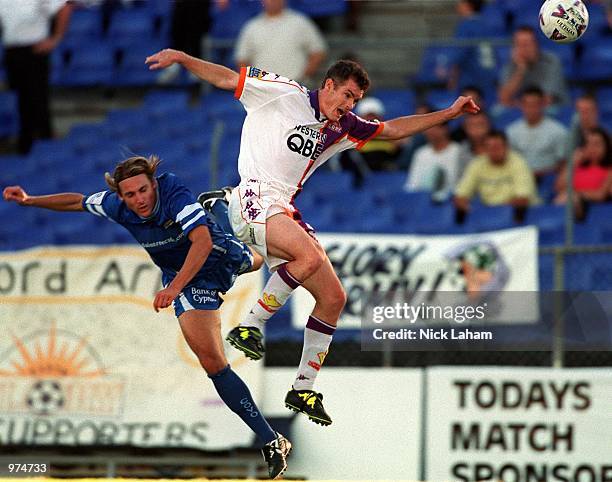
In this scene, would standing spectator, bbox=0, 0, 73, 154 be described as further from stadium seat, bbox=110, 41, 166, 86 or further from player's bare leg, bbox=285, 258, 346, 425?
player's bare leg, bbox=285, 258, 346, 425

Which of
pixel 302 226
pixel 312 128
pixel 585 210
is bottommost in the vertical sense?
pixel 302 226

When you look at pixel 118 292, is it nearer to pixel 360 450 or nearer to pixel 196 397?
pixel 196 397

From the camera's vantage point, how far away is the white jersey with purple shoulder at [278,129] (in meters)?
10.2

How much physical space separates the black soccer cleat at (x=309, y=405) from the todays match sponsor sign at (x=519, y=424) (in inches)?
114

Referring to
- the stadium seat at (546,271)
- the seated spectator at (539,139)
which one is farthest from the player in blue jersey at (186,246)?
the seated spectator at (539,139)

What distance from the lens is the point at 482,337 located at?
12.9 m

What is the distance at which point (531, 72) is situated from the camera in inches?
604

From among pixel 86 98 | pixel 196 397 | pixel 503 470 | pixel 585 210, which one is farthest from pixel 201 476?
pixel 86 98

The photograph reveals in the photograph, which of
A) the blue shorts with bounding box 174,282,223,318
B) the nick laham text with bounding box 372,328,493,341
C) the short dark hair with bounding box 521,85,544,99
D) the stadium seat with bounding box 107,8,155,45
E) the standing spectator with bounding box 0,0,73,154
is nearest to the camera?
the blue shorts with bounding box 174,282,223,318

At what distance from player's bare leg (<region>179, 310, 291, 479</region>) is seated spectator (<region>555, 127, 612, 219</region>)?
4721 millimetres

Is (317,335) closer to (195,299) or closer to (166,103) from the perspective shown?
(195,299)

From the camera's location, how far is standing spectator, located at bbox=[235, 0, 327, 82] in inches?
625

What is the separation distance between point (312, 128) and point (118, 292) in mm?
3971

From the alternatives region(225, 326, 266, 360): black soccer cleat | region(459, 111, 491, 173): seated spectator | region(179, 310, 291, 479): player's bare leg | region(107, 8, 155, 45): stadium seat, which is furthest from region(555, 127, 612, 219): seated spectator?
region(107, 8, 155, 45): stadium seat
